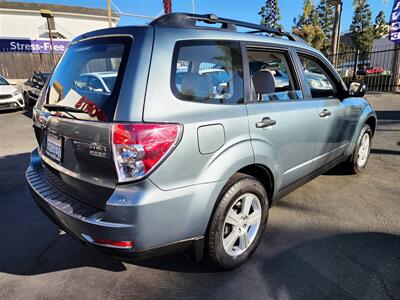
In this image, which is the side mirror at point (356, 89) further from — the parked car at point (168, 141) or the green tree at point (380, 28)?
the green tree at point (380, 28)

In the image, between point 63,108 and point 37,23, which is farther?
point 37,23

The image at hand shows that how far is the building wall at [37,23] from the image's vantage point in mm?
27203

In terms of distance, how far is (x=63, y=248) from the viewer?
9.83ft

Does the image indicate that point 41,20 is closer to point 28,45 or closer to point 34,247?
point 28,45

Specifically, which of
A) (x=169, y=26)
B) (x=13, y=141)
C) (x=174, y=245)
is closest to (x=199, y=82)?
(x=169, y=26)

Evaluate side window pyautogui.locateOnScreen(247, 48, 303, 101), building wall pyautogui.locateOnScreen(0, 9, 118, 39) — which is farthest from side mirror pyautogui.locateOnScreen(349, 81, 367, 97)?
building wall pyautogui.locateOnScreen(0, 9, 118, 39)

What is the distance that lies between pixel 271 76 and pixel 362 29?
176 feet

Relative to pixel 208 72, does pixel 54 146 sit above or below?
below

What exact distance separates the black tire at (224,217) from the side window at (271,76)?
2.45 feet

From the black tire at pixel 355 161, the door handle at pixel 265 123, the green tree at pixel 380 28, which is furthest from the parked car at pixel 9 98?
the green tree at pixel 380 28

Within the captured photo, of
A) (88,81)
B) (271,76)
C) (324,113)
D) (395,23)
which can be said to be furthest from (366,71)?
(88,81)

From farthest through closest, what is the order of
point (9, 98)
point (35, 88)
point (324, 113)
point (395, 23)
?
point (35, 88), point (395, 23), point (9, 98), point (324, 113)

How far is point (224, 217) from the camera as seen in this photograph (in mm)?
2336

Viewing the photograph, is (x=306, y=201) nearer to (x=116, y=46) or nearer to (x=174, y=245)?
(x=174, y=245)
